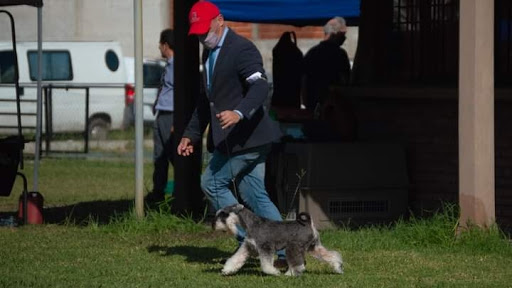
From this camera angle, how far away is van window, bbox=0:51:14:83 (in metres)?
24.7

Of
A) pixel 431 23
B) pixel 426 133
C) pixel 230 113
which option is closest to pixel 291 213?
pixel 426 133

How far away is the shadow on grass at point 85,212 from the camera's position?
41.8 ft

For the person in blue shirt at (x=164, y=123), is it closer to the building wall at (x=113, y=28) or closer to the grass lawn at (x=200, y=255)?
the grass lawn at (x=200, y=255)

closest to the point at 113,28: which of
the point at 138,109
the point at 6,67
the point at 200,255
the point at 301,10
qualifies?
the point at 6,67

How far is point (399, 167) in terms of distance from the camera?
41.7 ft

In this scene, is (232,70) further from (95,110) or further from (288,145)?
(95,110)

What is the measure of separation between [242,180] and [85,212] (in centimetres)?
475

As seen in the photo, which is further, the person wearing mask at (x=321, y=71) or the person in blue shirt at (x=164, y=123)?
the person wearing mask at (x=321, y=71)

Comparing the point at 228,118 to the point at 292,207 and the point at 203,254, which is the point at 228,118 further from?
the point at 292,207

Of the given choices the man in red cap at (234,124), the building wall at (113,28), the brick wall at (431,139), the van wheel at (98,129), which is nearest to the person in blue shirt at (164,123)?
the brick wall at (431,139)

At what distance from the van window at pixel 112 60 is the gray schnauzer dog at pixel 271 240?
18.5m

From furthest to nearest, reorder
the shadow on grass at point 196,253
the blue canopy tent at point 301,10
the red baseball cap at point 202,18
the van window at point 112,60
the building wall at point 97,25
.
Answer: the van window at point 112,60 < the building wall at point 97,25 < the blue canopy tent at point 301,10 < the shadow on grass at point 196,253 < the red baseball cap at point 202,18

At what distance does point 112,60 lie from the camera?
2719cm

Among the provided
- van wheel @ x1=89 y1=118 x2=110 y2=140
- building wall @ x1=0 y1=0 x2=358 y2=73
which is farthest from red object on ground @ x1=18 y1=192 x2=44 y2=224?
building wall @ x1=0 y1=0 x2=358 y2=73
